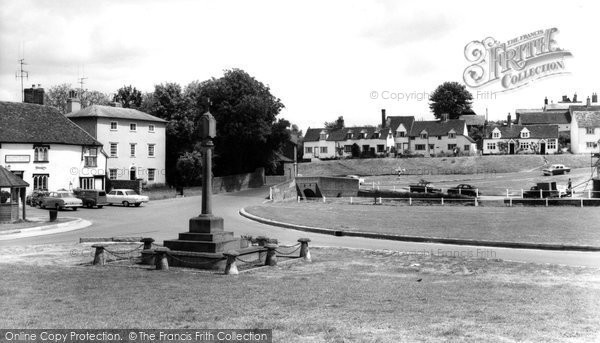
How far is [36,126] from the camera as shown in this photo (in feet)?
176

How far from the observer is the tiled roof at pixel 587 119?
3935 inches

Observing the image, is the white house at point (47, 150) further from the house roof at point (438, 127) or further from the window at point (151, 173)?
the house roof at point (438, 127)

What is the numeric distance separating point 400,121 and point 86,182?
7713 centimetres

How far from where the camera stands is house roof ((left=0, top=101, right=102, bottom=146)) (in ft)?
168

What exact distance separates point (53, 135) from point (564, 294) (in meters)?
50.6

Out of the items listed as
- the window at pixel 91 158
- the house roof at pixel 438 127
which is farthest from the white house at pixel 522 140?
the window at pixel 91 158

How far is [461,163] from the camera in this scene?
3807 inches

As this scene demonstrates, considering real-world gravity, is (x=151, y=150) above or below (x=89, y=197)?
above

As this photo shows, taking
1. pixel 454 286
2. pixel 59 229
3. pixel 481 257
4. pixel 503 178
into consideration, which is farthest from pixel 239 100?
pixel 454 286

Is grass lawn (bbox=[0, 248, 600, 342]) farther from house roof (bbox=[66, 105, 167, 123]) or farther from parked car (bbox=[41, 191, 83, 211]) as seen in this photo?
house roof (bbox=[66, 105, 167, 123])

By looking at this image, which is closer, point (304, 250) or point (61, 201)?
point (304, 250)

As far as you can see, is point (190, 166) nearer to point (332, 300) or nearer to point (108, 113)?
point (108, 113)

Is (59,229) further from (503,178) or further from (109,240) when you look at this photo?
(503,178)

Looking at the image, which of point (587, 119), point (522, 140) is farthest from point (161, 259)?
point (522, 140)
